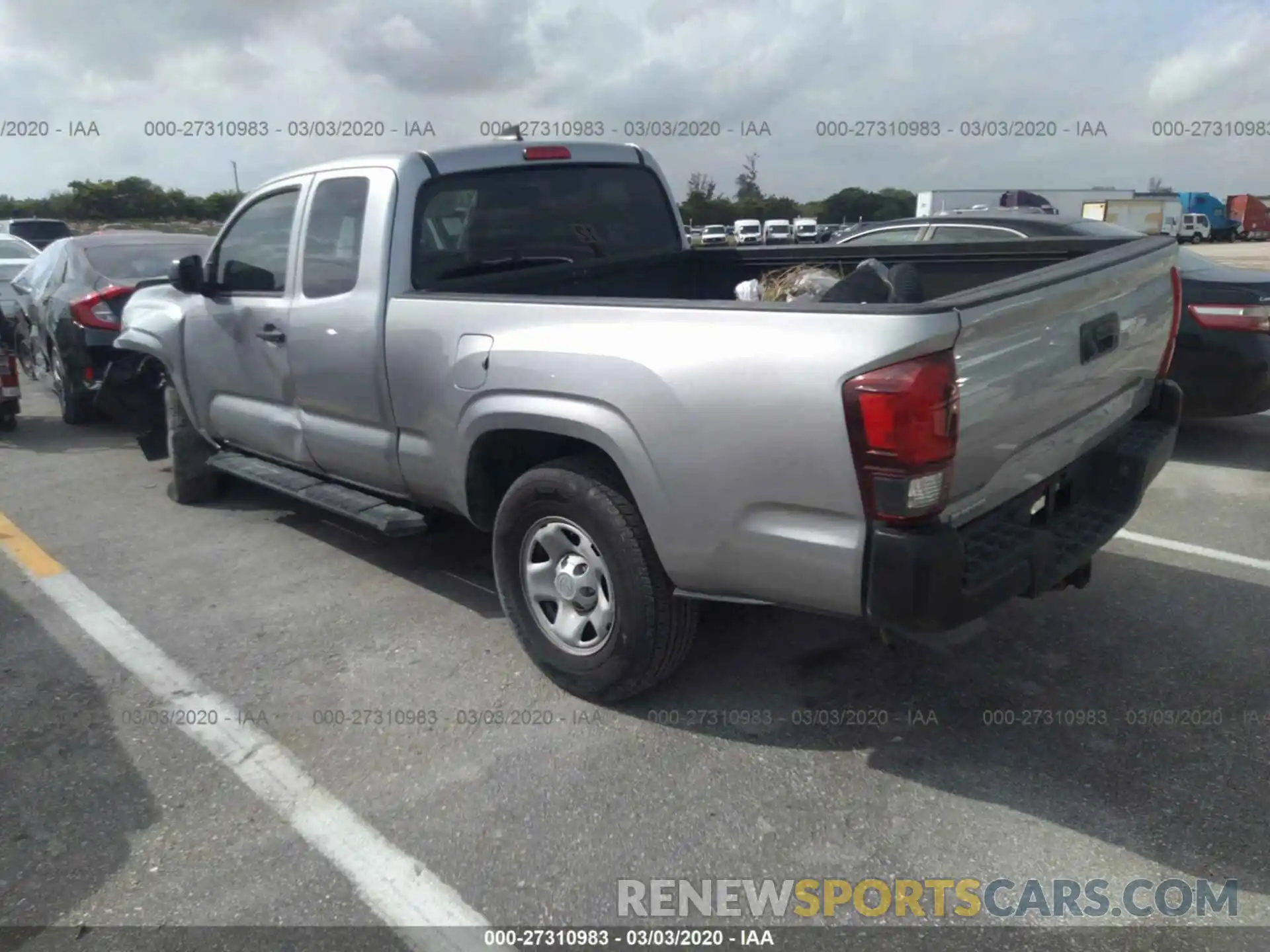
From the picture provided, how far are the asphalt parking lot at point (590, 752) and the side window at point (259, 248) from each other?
1.49 meters

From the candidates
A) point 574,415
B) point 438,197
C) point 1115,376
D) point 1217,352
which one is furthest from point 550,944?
point 1217,352

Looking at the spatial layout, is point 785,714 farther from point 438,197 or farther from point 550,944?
point 438,197

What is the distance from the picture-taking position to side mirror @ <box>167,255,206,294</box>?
17.2 ft

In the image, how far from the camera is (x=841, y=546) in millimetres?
2771

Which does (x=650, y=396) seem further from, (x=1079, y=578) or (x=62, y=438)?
(x=62, y=438)

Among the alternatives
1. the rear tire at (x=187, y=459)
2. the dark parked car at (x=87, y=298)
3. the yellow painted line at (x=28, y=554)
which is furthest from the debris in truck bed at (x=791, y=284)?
the dark parked car at (x=87, y=298)

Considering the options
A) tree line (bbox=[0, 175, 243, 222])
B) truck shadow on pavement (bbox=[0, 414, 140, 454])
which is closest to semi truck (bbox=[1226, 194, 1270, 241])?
tree line (bbox=[0, 175, 243, 222])

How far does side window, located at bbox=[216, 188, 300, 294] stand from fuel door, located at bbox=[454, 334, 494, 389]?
1.58 metres

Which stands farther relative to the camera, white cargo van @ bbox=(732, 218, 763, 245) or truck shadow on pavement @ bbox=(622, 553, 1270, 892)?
white cargo van @ bbox=(732, 218, 763, 245)

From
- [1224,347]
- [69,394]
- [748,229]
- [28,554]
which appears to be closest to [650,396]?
[28,554]

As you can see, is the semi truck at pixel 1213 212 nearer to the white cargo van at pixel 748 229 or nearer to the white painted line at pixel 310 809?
the white cargo van at pixel 748 229

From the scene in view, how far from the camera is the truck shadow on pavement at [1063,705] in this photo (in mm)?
2963

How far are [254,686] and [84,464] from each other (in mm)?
4717

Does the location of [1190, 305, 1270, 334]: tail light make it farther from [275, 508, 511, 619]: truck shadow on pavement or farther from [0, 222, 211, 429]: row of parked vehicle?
[0, 222, 211, 429]: row of parked vehicle
